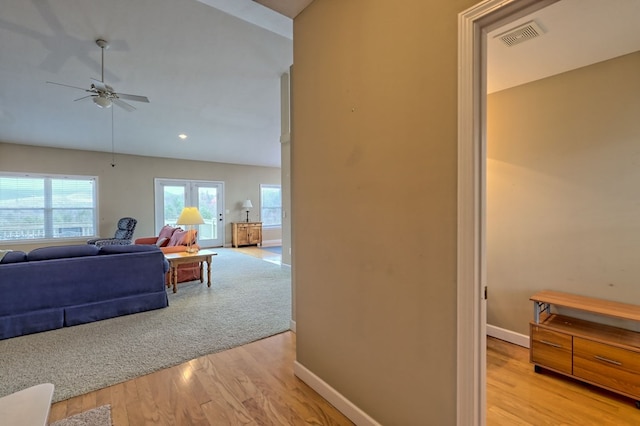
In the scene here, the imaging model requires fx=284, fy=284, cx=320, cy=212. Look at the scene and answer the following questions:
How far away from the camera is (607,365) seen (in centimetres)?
186

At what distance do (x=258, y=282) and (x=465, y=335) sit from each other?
12.8 ft

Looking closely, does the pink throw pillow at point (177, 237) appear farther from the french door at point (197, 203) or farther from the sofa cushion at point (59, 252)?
the french door at point (197, 203)

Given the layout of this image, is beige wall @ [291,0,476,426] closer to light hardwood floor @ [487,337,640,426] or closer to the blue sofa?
light hardwood floor @ [487,337,640,426]

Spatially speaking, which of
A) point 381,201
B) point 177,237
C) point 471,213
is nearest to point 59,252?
point 177,237

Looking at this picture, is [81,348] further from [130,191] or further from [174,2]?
[130,191]

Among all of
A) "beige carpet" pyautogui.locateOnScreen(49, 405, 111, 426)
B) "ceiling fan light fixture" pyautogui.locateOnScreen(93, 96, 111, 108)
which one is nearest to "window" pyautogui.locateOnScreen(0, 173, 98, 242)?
"ceiling fan light fixture" pyautogui.locateOnScreen(93, 96, 111, 108)

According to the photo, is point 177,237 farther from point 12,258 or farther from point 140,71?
point 140,71

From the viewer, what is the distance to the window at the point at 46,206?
5973 mm

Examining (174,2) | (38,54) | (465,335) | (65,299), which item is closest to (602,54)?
(465,335)

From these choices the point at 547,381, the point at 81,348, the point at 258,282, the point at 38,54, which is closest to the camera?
the point at 547,381

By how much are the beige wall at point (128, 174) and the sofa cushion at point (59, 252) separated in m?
4.59

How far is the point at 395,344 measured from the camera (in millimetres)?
1403

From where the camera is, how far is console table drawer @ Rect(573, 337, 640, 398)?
1.77 meters

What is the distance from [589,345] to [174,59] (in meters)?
5.36
